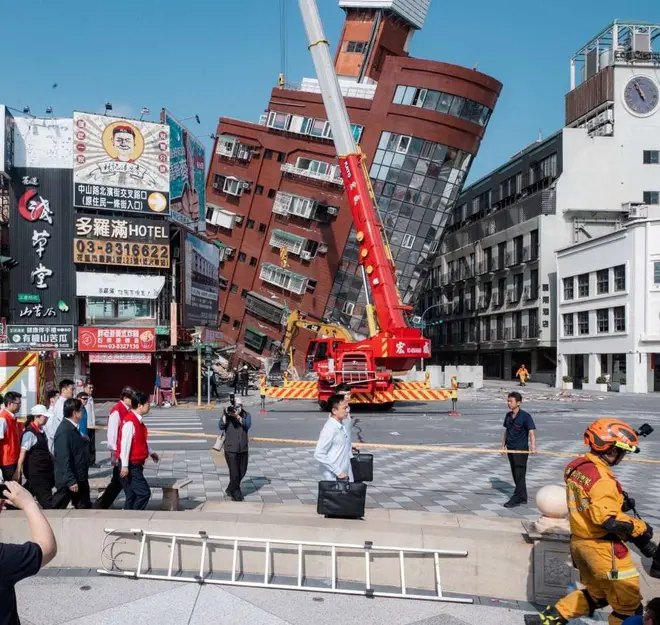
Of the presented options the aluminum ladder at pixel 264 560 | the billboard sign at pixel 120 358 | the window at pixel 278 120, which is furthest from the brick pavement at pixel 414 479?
the window at pixel 278 120

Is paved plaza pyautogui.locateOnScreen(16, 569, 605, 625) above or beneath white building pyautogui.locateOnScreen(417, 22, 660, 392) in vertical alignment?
beneath

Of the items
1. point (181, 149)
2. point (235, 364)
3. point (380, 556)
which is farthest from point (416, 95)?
point (380, 556)

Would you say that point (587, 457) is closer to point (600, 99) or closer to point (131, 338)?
point (131, 338)

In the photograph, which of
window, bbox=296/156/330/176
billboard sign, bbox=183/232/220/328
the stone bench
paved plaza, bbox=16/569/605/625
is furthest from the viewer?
window, bbox=296/156/330/176

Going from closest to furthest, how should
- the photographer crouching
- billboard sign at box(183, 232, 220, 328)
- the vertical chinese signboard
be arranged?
the photographer crouching, the vertical chinese signboard, billboard sign at box(183, 232, 220, 328)

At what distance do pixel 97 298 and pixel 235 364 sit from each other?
18662 millimetres

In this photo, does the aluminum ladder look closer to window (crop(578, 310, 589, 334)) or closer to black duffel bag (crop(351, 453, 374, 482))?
black duffel bag (crop(351, 453, 374, 482))

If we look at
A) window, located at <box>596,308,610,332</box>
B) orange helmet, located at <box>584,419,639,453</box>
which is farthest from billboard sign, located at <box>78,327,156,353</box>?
window, located at <box>596,308,610,332</box>

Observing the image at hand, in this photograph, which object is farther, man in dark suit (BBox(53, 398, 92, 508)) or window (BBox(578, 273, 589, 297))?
window (BBox(578, 273, 589, 297))

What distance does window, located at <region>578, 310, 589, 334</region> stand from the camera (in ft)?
160

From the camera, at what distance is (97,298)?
32.1 metres

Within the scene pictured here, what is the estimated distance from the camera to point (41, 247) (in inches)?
1222

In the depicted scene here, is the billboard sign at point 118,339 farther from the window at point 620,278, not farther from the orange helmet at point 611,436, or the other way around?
the window at point 620,278

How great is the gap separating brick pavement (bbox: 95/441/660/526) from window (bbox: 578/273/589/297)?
34.7 metres
